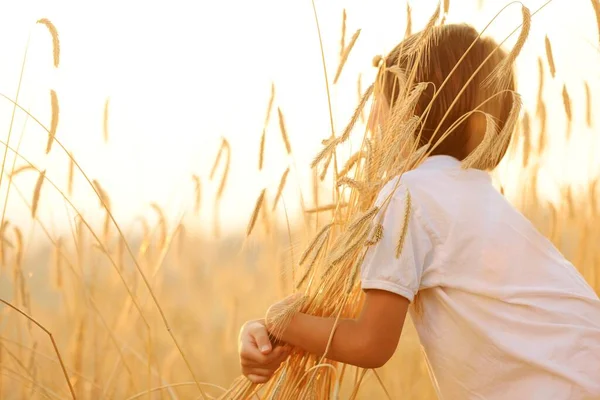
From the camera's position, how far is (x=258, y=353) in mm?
1064

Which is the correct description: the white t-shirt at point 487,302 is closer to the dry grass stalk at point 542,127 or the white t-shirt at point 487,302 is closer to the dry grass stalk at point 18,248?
the dry grass stalk at point 542,127

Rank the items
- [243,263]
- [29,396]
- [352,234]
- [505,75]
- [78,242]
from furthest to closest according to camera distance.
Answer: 1. [243,263]
2. [29,396]
3. [78,242]
4. [505,75]
5. [352,234]

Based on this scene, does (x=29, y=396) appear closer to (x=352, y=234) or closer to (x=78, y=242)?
(x=78, y=242)

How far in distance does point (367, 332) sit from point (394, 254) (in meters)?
0.11

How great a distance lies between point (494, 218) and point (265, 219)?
663mm

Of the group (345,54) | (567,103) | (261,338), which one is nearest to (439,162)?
(345,54)

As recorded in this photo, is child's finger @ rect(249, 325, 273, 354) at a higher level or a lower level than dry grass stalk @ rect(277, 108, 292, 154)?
lower

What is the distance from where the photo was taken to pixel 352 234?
934 mm

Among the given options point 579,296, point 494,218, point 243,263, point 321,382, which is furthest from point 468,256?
point 243,263

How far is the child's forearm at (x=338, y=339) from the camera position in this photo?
1008mm

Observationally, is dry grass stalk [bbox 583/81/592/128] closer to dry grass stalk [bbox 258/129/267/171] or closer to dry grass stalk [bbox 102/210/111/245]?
dry grass stalk [bbox 258/129/267/171]

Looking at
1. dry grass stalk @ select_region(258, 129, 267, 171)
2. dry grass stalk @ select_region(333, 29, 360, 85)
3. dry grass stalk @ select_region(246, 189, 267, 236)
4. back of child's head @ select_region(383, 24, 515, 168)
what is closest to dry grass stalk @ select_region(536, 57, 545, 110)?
back of child's head @ select_region(383, 24, 515, 168)

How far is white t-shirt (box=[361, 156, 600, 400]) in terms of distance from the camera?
1066 mm

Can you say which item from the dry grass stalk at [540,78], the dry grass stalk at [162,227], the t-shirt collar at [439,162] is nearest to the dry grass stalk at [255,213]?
the t-shirt collar at [439,162]
